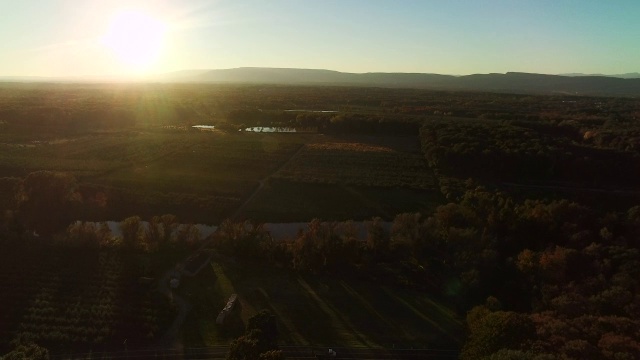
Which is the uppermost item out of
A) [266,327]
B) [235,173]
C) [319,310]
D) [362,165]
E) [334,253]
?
[362,165]

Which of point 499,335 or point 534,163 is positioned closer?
point 499,335

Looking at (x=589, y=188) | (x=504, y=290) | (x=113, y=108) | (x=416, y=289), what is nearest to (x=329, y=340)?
(x=416, y=289)

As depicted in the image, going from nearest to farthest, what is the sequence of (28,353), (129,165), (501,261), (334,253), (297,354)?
1. (28,353)
2. (297,354)
3. (501,261)
4. (334,253)
5. (129,165)

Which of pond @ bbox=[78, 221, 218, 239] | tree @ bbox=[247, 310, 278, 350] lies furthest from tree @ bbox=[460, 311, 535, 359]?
pond @ bbox=[78, 221, 218, 239]

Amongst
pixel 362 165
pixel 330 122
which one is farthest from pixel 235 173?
pixel 330 122

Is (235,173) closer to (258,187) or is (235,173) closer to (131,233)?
(258,187)

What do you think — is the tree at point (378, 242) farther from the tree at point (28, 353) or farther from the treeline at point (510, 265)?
the tree at point (28, 353)

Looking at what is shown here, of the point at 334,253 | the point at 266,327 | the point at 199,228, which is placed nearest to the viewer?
the point at 266,327

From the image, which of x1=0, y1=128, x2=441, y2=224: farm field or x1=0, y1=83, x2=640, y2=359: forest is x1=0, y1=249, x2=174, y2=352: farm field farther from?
x1=0, y1=128, x2=441, y2=224: farm field
